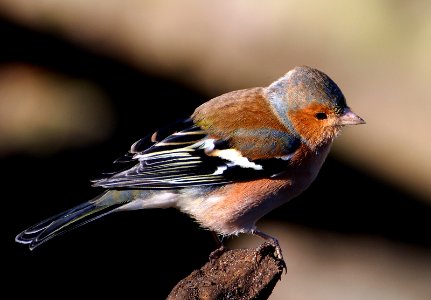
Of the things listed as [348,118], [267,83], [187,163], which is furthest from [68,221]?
[267,83]

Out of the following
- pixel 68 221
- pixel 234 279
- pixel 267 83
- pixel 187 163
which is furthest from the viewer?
pixel 267 83

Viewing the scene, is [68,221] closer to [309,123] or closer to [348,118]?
[309,123]

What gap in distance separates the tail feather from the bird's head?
3.33 feet

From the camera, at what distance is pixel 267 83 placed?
700cm

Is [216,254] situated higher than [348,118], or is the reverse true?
[348,118]

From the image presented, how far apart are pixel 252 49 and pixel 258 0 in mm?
395

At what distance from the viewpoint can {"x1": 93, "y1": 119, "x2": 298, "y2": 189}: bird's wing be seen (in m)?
4.42

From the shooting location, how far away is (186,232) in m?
6.66

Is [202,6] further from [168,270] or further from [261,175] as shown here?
[261,175]

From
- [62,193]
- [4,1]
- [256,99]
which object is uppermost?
[4,1]

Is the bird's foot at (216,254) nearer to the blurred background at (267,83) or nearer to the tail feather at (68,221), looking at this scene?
the tail feather at (68,221)

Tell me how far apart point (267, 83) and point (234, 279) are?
3.85 m

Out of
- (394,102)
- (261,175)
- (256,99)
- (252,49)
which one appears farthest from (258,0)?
(261,175)

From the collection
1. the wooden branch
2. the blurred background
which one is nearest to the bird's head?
the wooden branch
